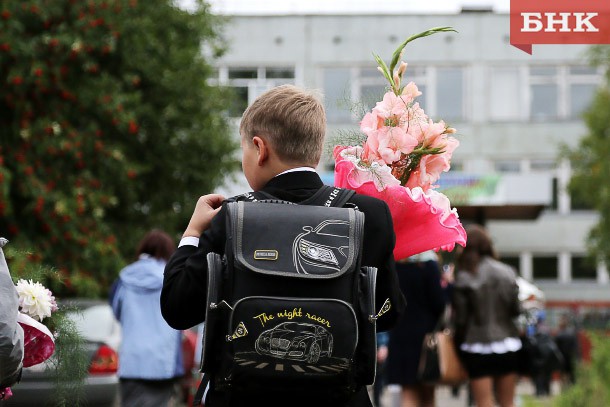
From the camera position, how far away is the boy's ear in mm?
3539

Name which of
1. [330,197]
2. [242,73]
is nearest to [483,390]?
[330,197]

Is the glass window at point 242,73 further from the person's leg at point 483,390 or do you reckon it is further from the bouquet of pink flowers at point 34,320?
the bouquet of pink flowers at point 34,320

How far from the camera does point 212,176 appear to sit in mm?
19297

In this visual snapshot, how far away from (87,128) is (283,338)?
13906 mm

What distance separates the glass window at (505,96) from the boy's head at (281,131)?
40.6 metres

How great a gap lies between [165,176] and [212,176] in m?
0.81

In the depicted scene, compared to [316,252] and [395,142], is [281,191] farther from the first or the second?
[395,142]

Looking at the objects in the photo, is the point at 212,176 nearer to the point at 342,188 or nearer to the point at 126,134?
the point at 126,134

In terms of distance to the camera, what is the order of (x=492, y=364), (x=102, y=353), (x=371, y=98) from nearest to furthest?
(x=371, y=98) → (x=492, y=364) → (x=102, y=353)

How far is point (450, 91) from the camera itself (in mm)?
43875

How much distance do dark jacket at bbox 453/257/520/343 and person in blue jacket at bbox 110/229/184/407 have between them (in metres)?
2.35

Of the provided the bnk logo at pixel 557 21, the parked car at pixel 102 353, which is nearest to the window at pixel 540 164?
the parked car at pixel 102 353

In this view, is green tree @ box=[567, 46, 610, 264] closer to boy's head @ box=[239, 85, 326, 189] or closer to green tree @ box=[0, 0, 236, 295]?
green tree @ box=[0, 0, 236, 295]

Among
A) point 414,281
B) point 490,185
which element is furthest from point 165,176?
point 490,185
